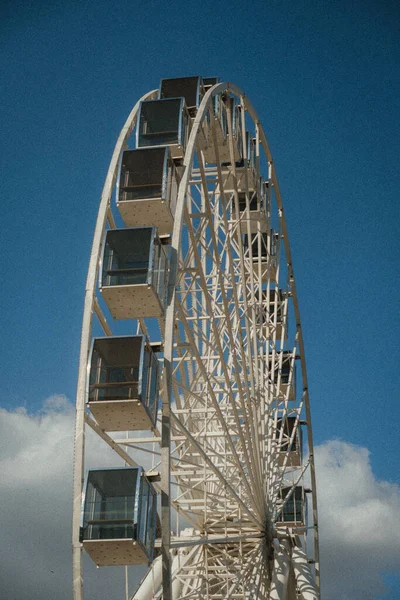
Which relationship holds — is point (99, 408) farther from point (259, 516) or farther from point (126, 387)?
point (259, 516)

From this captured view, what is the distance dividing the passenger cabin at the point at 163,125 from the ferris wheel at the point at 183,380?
0.11 ft

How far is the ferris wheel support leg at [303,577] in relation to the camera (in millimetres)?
29266

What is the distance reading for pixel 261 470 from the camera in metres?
25.3

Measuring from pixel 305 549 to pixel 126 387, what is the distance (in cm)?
1427

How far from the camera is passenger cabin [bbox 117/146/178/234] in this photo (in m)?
21.1

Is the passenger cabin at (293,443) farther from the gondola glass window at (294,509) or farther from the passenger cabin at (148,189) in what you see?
the passenger cabin at (148,189)

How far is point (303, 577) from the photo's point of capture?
96.1 feet

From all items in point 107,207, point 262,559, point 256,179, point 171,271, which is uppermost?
point 256,179

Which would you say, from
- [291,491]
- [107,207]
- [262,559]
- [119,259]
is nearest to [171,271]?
[119,259]

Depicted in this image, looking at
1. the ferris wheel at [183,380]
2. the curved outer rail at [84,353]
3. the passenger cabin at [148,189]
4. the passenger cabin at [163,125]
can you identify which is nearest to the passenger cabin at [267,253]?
the ferris wheel at [183,380]

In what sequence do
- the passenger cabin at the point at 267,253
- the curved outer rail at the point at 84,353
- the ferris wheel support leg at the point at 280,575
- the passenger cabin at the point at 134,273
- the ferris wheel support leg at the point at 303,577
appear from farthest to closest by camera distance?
the passenger cabin at the point at 267,253 < the ferris wheel support leg at the point at 303,577 < the ferris wheel support leg at the point at 280,575 < the passenger cabin at the point at 134,273 < the curved outer rail at the point at 84,353

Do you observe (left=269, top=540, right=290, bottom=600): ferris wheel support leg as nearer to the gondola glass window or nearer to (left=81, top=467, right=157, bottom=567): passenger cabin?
the gondola glass window


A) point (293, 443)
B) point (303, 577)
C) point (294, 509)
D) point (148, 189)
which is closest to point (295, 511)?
point (294, 509)

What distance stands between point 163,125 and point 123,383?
6.99 meters
